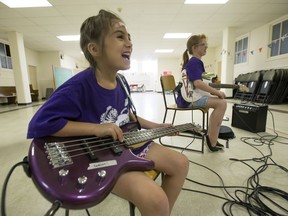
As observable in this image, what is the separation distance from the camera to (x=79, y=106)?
62 cm

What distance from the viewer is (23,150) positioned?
1.69 meters

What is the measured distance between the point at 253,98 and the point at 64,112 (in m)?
5.36

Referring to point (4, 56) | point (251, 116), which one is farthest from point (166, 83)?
point (4, 56)

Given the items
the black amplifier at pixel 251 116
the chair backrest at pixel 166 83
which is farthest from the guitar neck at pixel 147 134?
the black amplifier at pixel 251 116

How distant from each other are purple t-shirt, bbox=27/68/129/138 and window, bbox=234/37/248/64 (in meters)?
6.85

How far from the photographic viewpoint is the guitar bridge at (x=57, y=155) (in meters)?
0.45

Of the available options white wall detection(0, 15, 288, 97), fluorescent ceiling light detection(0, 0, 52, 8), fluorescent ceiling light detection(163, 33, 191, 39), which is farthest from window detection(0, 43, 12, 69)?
fluorescent ceiling light detection(163, 33, 191, 39)

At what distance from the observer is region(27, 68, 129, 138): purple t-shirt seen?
0.54 meters

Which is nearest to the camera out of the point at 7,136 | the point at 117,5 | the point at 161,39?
the point at 7,136

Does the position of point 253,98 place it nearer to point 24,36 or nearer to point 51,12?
point 51,12

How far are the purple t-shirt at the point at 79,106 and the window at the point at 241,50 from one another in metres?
6.85

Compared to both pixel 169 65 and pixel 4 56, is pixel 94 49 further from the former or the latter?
pixel 169 65

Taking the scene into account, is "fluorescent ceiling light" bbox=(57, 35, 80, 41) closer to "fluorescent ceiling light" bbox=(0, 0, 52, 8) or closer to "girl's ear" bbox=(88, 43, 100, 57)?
"fluorescent ceiling light" bbox=(0, 0, 52, 8)

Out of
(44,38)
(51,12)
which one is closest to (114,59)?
(51,12)
